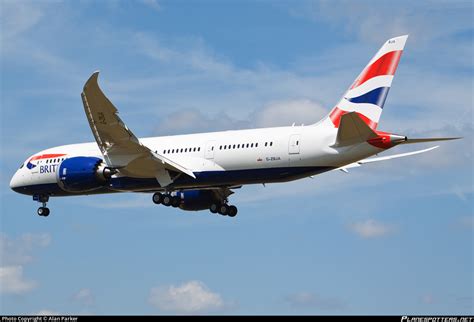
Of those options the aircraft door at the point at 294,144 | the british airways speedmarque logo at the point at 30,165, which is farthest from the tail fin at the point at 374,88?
the british airways speedmarque logo at the point at 30,165

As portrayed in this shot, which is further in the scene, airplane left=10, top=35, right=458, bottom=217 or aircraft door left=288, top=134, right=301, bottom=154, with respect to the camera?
aircraft door left=288, top=134, right=301, bottom=154

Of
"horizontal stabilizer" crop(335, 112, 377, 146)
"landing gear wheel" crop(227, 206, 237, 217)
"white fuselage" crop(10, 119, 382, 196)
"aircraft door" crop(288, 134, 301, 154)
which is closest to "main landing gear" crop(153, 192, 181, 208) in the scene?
→ "white fuselage" crop(10, 119, 382, 196)

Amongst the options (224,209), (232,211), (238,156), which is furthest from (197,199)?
(238,156)

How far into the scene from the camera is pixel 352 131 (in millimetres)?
53656

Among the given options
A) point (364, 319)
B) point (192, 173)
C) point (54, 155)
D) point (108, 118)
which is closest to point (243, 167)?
point (192, 173)

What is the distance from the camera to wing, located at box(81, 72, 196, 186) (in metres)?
56.6

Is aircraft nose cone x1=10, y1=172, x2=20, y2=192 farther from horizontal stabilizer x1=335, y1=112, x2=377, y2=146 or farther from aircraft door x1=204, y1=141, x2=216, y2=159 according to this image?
horizontal stabilizer x1=335, y1=112, x2=377, y2=146

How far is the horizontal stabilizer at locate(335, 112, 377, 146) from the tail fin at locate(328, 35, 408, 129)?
5.89 ft

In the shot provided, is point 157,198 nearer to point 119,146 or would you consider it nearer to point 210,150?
point 119,146

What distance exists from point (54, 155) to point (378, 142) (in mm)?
20267

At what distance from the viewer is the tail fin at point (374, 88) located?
56062mm

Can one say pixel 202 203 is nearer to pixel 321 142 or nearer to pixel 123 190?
pixel 123 190

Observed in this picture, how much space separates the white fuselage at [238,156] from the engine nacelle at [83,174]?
2.40 ft

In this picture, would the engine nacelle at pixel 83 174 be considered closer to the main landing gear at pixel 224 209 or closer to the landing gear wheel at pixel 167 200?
the landing gear wheel at pixel 167 200
